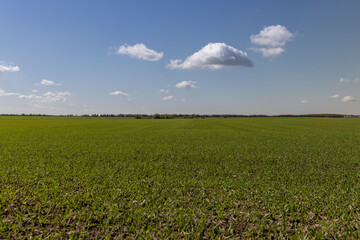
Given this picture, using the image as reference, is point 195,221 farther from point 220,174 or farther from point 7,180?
point 7,180

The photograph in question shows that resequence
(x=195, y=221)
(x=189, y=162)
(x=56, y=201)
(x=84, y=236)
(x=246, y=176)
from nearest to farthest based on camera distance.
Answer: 1. (x=84, y=236)
2. (x=195, y=221)
3. (x=56, y=201)
4. (x=246, y=176)
5. (x=189, y=162)

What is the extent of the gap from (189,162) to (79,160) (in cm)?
699

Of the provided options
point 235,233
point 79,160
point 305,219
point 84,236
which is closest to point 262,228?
point 235,233

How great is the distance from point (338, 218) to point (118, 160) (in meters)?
10.9

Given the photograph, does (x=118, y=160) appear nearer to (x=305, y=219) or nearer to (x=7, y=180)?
(x=7, y=180)

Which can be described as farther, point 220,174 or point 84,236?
point 220,174

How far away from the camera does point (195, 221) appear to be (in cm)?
518

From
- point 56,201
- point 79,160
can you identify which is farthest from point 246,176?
point 79,160

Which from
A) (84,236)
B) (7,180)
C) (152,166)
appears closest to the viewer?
(84,236)

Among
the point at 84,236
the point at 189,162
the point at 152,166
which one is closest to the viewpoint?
the point at 84,236

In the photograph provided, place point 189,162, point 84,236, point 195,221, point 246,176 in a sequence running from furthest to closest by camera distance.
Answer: point 189,162 → point 246,176 → point 195,221 → point 84,236

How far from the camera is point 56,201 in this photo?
6.29 m

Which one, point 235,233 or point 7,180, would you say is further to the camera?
point 7,180

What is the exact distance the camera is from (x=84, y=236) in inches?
179
